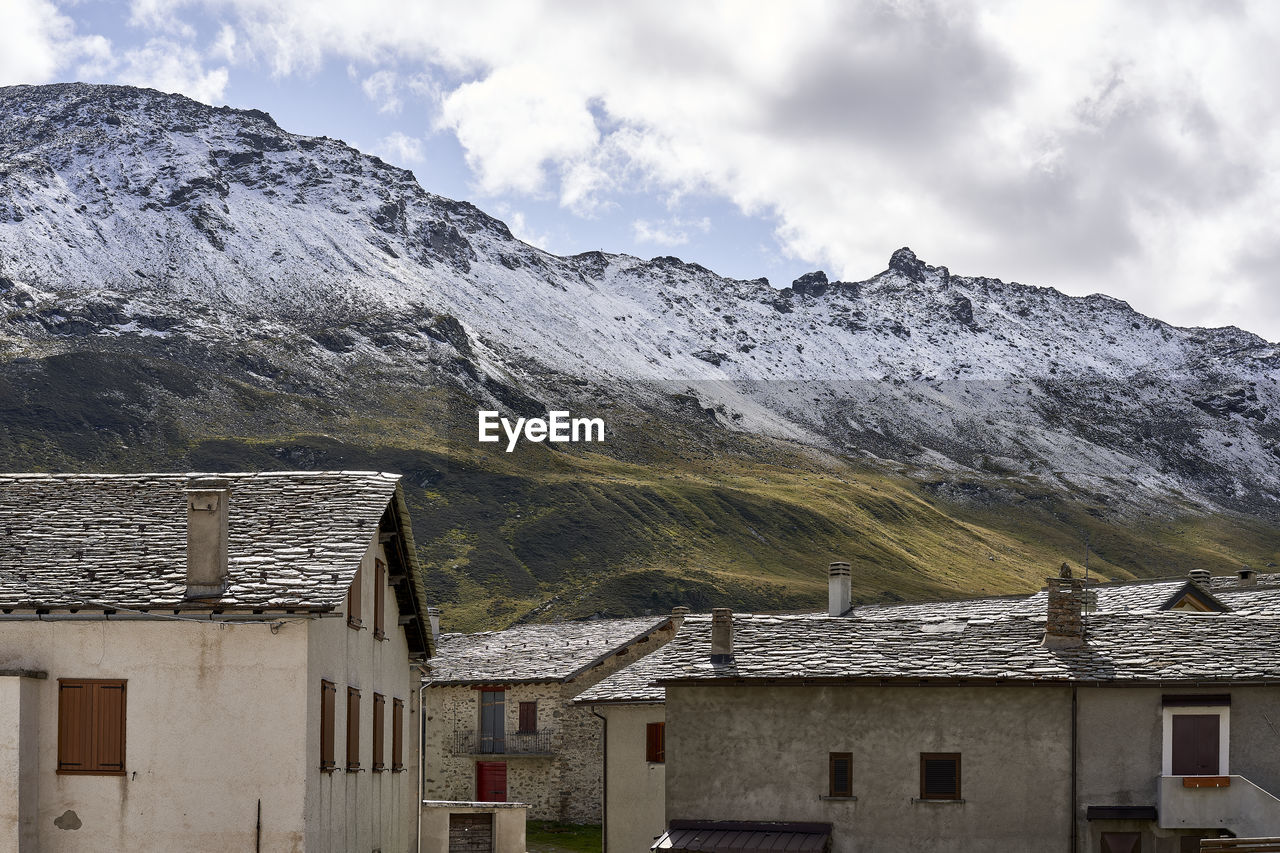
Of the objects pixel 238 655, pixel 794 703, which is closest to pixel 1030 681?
pixel 794 703

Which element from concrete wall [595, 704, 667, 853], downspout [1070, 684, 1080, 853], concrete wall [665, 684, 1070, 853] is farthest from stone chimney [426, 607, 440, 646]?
downspout [1070, 684, 1080, 853]


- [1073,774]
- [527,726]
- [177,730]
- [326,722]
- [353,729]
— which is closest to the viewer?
[177,730]

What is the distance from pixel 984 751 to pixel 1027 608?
20905 millimetres

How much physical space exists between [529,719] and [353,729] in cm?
3586

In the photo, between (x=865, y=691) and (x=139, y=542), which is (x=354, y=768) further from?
(x=865, y=691)

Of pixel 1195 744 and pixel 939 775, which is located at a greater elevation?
pixel 1195 744

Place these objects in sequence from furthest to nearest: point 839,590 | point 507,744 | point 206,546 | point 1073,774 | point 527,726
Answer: point 507,744, point 527,726, point 839,590, point 1073,774, point 206,546

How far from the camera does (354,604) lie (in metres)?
31.5

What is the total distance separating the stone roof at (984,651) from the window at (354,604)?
6499 millimetres

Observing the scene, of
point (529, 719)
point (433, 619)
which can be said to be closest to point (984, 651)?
point (433, 619)

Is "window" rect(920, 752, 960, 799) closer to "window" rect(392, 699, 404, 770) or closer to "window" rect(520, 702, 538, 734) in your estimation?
"window" rect(392, 699, 404, 770)

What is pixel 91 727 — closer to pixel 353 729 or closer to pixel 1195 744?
pixel 353 729

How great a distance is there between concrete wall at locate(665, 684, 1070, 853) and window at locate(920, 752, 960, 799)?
0.49 feet

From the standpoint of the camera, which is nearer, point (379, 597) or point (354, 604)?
point (354, 604)
